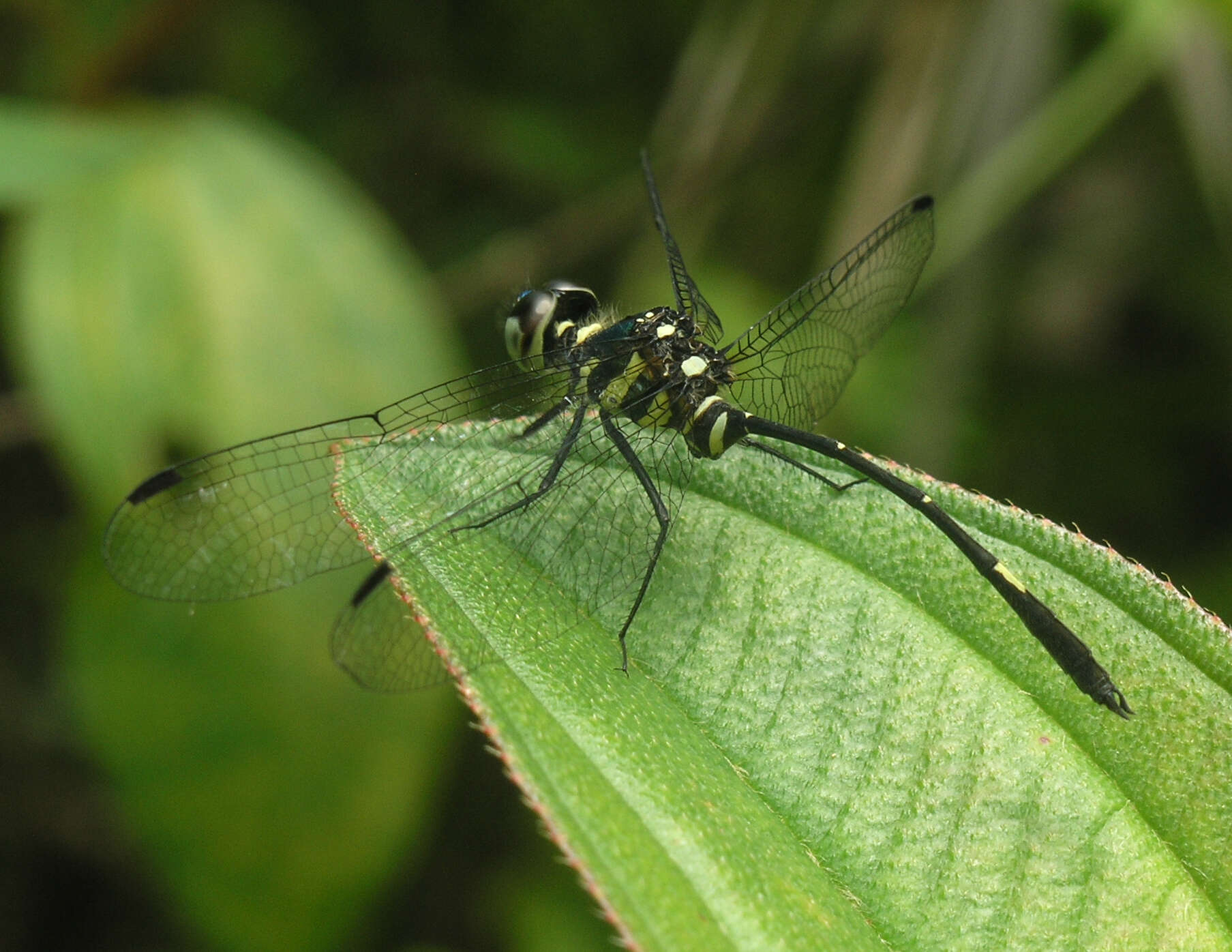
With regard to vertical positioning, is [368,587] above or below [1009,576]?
above

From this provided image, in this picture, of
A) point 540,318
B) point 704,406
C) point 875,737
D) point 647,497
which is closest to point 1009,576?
point 875,737

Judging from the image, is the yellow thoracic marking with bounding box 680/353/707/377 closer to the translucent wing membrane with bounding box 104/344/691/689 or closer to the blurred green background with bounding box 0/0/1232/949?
the translucent wing membrane with bounding box 104/344/691/689

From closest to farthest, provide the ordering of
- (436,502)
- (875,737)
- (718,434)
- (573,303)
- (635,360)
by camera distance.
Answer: (875,737), (436,502), (718,434), (635,360), (573,303)

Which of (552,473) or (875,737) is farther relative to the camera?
(552,473)

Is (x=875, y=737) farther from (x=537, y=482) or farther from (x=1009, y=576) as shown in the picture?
(x=537, y=482)

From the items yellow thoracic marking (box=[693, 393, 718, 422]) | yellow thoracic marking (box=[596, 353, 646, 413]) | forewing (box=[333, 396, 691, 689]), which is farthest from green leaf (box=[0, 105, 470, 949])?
yellow thoracic marking (box=[693, 393, 718, 422])

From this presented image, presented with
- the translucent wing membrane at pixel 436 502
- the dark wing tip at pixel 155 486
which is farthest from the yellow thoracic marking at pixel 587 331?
the dark wing tip at pixel 155 486

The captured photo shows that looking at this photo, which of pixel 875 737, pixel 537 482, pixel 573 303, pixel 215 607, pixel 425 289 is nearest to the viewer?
pixel 875 737

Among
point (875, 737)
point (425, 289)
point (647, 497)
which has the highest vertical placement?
point (425, 289)
